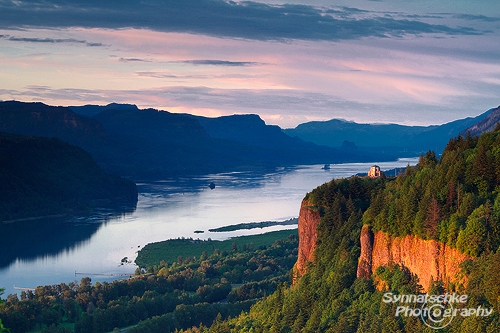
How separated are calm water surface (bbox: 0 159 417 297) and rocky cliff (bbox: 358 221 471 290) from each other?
39.2m

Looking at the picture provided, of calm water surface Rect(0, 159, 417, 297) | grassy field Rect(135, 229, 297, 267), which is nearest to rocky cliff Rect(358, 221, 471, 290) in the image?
calm water surface Rect(0, 159, 417, 297)

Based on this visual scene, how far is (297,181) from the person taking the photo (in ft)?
570

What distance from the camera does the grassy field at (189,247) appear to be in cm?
7725

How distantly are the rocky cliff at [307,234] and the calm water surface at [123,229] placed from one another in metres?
32.3

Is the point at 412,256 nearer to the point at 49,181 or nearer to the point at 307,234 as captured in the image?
the point at 307,234

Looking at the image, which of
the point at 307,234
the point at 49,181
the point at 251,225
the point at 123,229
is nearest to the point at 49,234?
the point at 123,229

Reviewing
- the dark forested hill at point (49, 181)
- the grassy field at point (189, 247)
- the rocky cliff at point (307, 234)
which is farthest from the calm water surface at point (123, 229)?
the rocky cliff at point (307, 234)

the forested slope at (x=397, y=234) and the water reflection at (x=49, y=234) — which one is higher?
the forested slope at (x=397, y=234)

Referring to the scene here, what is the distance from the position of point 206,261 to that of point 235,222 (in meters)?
35.7

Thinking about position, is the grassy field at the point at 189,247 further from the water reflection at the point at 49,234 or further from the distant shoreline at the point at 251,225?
the water reflection at the point at 49,234

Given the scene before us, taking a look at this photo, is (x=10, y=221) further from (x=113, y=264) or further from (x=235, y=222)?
(x=113, y=264)

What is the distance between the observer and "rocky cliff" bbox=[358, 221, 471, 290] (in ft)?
88.4

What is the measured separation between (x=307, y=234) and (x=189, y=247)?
45640 mm

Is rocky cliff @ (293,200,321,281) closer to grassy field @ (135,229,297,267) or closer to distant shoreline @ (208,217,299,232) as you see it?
grassy field @ (135,229,297,267)
